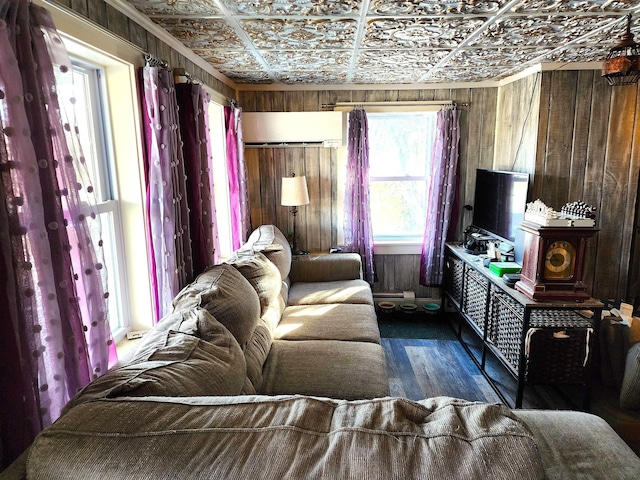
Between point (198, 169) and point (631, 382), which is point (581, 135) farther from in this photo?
point (198, 169)

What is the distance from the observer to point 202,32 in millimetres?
2283

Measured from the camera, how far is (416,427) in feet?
2.83

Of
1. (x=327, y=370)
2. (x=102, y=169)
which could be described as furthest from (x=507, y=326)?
(x=102, y=169)

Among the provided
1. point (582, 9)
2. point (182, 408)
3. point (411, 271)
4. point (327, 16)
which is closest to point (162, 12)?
point (327, 16)

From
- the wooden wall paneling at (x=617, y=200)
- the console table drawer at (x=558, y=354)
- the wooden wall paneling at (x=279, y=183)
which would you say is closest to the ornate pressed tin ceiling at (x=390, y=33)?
the wooden wall paneling at (x=617, y=200)

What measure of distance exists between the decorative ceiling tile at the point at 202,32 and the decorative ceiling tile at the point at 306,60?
0.34m

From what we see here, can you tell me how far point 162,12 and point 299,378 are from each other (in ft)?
6.24

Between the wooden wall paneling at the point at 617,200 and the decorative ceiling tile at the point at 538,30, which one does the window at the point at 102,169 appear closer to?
the decorative ceiling tile at the point at 538,30

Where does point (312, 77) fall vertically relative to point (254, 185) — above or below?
above

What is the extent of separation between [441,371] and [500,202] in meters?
1.49

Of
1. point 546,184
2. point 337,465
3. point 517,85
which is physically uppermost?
point 517,85

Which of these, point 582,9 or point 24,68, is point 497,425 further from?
point 582,9

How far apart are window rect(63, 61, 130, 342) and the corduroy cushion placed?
2668 millimetres

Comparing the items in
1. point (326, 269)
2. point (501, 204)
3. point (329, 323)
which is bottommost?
point (329, 323)
